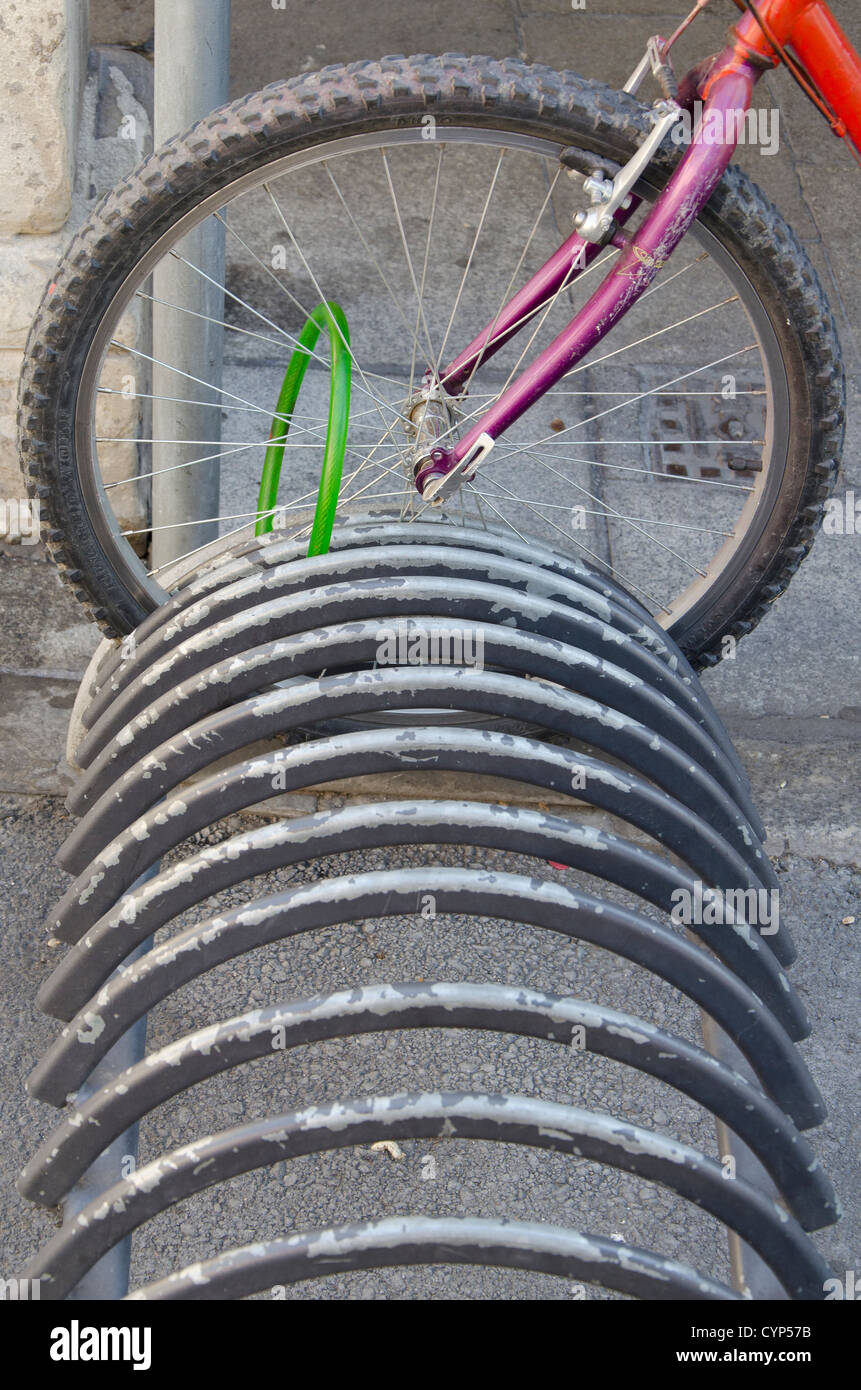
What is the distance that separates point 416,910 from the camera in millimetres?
1721

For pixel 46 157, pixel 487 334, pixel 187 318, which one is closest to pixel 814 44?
pixel 487 334

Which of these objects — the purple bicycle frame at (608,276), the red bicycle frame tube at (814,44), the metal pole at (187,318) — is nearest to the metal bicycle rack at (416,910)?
the purple bicycle frame at (608,276)

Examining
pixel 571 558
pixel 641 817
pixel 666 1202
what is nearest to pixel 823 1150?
pixel 666 1202

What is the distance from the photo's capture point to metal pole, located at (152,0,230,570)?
259 centimetres

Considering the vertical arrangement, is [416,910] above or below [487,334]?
below

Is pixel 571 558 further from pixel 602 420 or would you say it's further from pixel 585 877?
pixel 602 420

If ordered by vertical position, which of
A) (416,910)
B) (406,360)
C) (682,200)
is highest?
(406,360)

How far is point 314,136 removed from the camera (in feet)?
8.07

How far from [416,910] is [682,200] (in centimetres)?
149

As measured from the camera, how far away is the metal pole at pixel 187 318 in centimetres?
259

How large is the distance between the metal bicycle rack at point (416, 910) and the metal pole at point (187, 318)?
795mm

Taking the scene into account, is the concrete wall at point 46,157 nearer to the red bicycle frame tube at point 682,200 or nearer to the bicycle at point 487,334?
the bicycle at point 487,334

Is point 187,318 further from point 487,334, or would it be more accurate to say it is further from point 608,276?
point 608,276

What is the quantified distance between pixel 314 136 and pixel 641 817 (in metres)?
1.43
